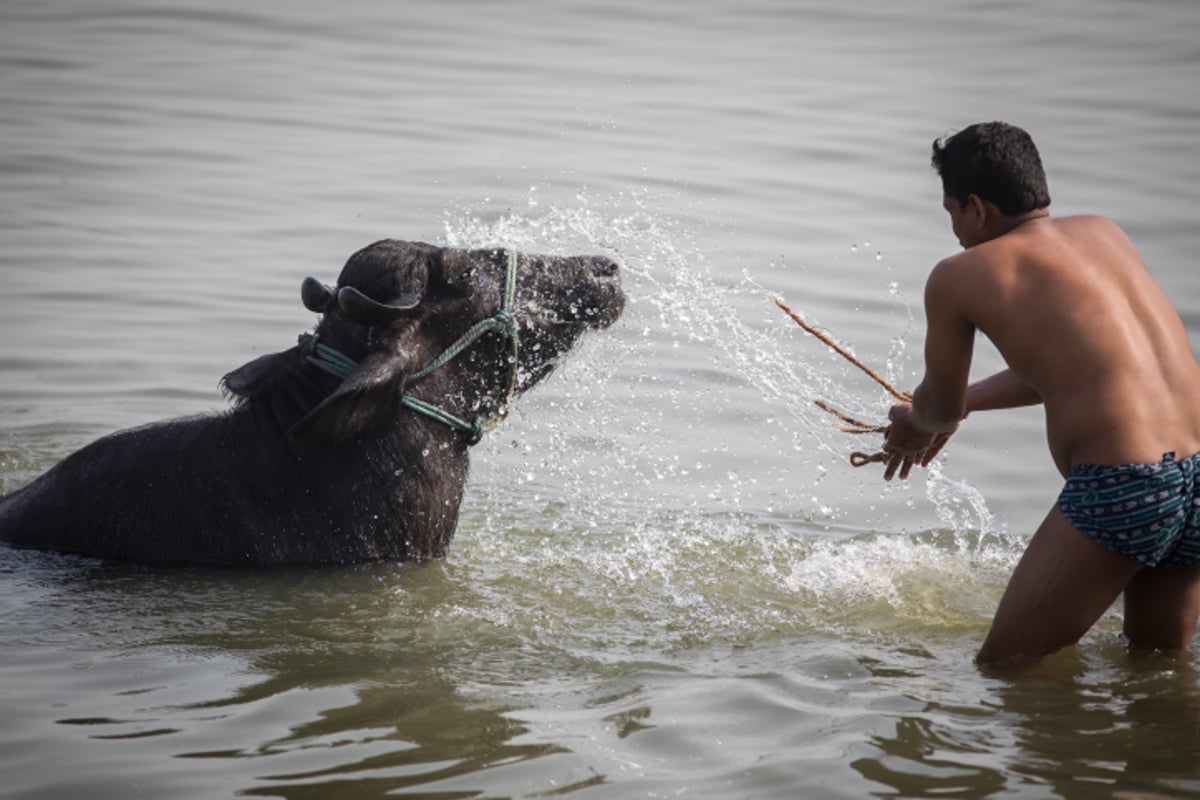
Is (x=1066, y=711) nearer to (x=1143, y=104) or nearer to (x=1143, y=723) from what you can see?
(x=1143, y=723)

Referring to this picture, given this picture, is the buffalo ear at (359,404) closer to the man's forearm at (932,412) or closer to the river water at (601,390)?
the river water at (601,390)

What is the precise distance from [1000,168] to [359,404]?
2.50m

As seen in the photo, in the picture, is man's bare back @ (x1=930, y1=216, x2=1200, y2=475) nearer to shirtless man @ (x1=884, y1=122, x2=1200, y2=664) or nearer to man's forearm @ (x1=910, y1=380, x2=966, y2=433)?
shirtless man @ (x1=884, y1=122, x2=1200, y2=664)

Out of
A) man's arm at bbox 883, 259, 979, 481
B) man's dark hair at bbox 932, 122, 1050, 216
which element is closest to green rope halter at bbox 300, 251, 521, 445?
man's arm at bbox 883, 259, 979, 481

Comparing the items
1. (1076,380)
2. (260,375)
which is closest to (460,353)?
(260,375)

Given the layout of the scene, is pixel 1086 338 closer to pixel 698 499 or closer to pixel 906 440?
pixel 906 440

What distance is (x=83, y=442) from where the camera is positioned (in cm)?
810

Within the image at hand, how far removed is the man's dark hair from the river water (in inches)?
64.7

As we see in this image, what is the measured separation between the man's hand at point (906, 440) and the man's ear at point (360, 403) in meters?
1.90

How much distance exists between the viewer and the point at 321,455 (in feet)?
19.4

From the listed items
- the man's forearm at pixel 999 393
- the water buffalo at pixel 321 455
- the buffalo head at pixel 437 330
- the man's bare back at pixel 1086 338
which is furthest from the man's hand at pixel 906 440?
the water buffalo at pixel 321 455

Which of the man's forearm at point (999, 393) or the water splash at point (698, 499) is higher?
the man's forearm at point (999, 393)

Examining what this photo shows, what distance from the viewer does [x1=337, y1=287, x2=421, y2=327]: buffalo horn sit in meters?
5.57

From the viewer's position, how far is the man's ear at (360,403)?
5.51m
